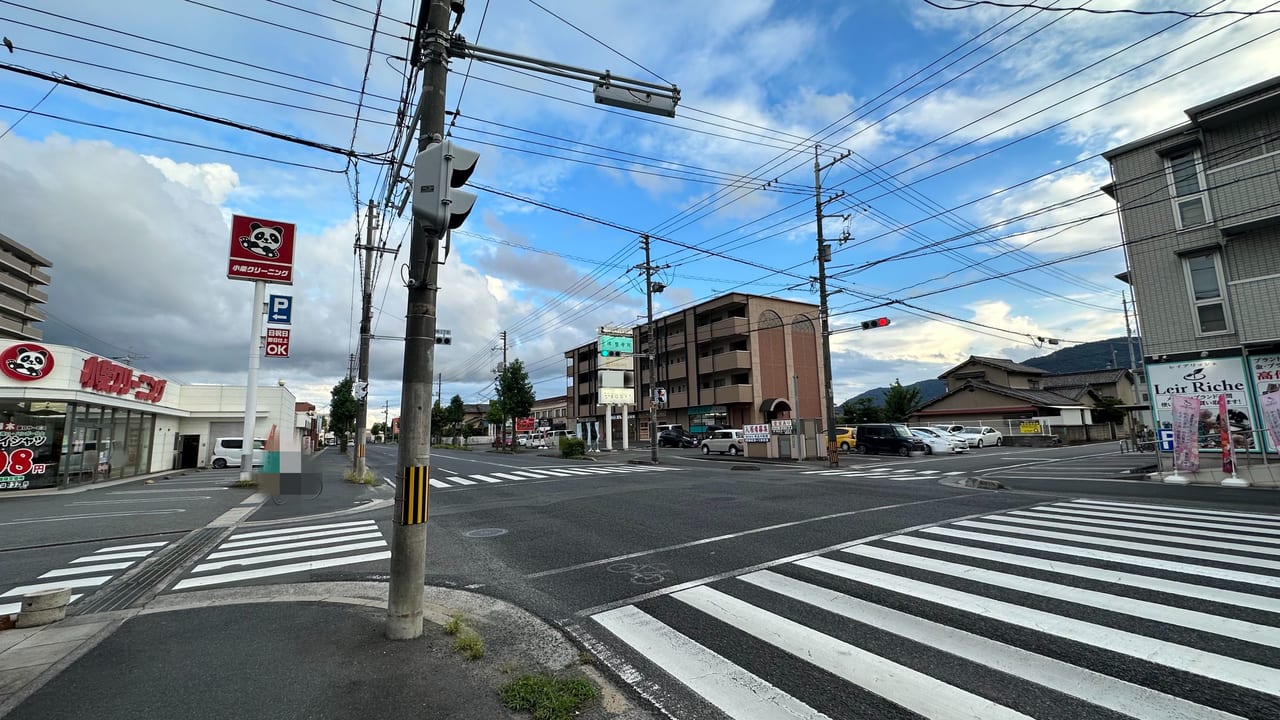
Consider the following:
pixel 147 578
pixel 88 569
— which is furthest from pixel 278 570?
pixel 88 569

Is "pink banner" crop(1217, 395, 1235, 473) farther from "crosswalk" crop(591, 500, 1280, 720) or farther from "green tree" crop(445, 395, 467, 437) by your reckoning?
"green tree" crop(445, 395, 467, 437)

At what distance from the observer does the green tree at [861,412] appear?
49.6 m

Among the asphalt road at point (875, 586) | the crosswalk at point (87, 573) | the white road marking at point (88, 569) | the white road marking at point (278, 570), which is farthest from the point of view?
the white road marking at point (88, 569)

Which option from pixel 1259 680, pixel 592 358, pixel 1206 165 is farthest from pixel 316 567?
pixel 592 358

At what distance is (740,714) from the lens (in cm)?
316

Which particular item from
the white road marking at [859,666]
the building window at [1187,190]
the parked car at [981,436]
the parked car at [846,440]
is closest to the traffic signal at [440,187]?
the white road marking at [859,666]

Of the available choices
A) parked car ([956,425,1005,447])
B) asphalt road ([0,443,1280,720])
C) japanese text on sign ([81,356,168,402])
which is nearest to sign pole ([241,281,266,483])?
japanese text on sign ([81,356,168,402])

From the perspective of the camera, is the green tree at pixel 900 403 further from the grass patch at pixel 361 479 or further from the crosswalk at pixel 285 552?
the crosswalk at pixel 285 552

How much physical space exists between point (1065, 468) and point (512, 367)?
1585 inches

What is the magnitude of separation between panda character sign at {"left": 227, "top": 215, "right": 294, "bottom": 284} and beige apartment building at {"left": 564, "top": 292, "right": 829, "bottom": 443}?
24.5 m

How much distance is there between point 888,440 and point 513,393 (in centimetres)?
3107

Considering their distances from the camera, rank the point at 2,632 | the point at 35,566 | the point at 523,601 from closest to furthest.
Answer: the point at 2,632, the point at 523,601, the point at 35,566

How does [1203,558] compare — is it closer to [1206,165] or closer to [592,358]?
[1206,165]

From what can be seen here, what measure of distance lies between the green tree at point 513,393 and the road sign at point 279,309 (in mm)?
27868
